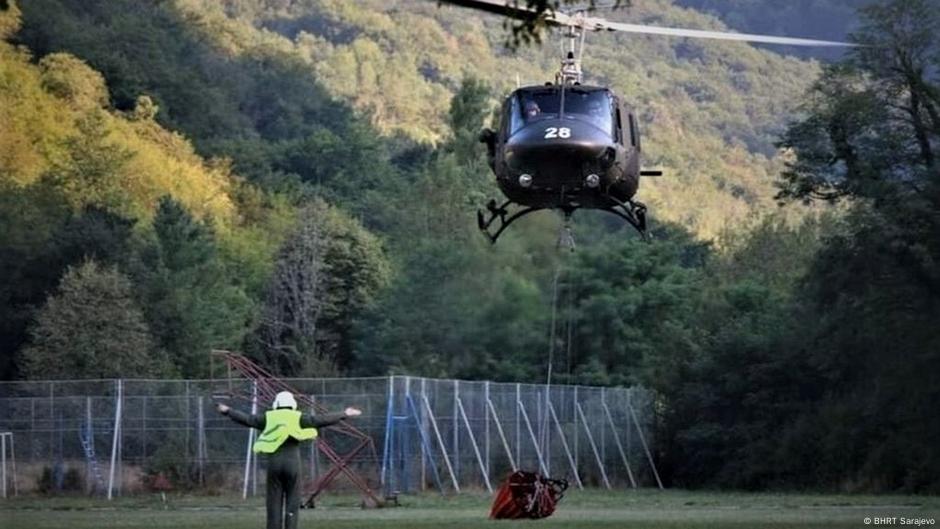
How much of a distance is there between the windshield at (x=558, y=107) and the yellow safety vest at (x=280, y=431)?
9478 mm

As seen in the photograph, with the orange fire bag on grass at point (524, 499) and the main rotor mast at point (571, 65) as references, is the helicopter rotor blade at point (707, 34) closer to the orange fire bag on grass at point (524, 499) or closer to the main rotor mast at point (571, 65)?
the main rotor mast at point (571, 65)

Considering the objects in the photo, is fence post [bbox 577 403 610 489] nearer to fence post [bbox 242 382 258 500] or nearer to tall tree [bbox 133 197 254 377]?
fence post [bbox 242 382 258 500]

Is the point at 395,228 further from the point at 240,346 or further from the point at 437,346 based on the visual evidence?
the point at 437,346

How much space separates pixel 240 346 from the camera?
87062 millimetres

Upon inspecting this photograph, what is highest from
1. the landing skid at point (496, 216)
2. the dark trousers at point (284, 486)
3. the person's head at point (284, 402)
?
the landing skid at point (496, 216)

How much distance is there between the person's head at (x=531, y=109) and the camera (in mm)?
34031

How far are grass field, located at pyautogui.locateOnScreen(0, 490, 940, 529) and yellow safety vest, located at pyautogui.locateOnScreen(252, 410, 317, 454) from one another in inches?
261

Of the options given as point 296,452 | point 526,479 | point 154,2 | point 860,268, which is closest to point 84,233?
point 860,268

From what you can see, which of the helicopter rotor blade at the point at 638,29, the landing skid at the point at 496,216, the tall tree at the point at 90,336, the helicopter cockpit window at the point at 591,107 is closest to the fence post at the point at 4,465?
the tall tree at the point at 90,336

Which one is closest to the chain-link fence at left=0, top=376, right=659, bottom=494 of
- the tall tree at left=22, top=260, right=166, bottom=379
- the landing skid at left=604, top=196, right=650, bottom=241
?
the landing skid at left=604, top=196, right=650, bottom=241

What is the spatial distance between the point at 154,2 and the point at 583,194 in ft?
424

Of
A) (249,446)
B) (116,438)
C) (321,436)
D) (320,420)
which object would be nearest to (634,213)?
(320,420)

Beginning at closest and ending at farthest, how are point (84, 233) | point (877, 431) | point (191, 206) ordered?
1. point (877, 431)
2. point (84, 233)
3. point (191, 206)

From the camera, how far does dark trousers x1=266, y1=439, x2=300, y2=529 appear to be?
2580 cm
